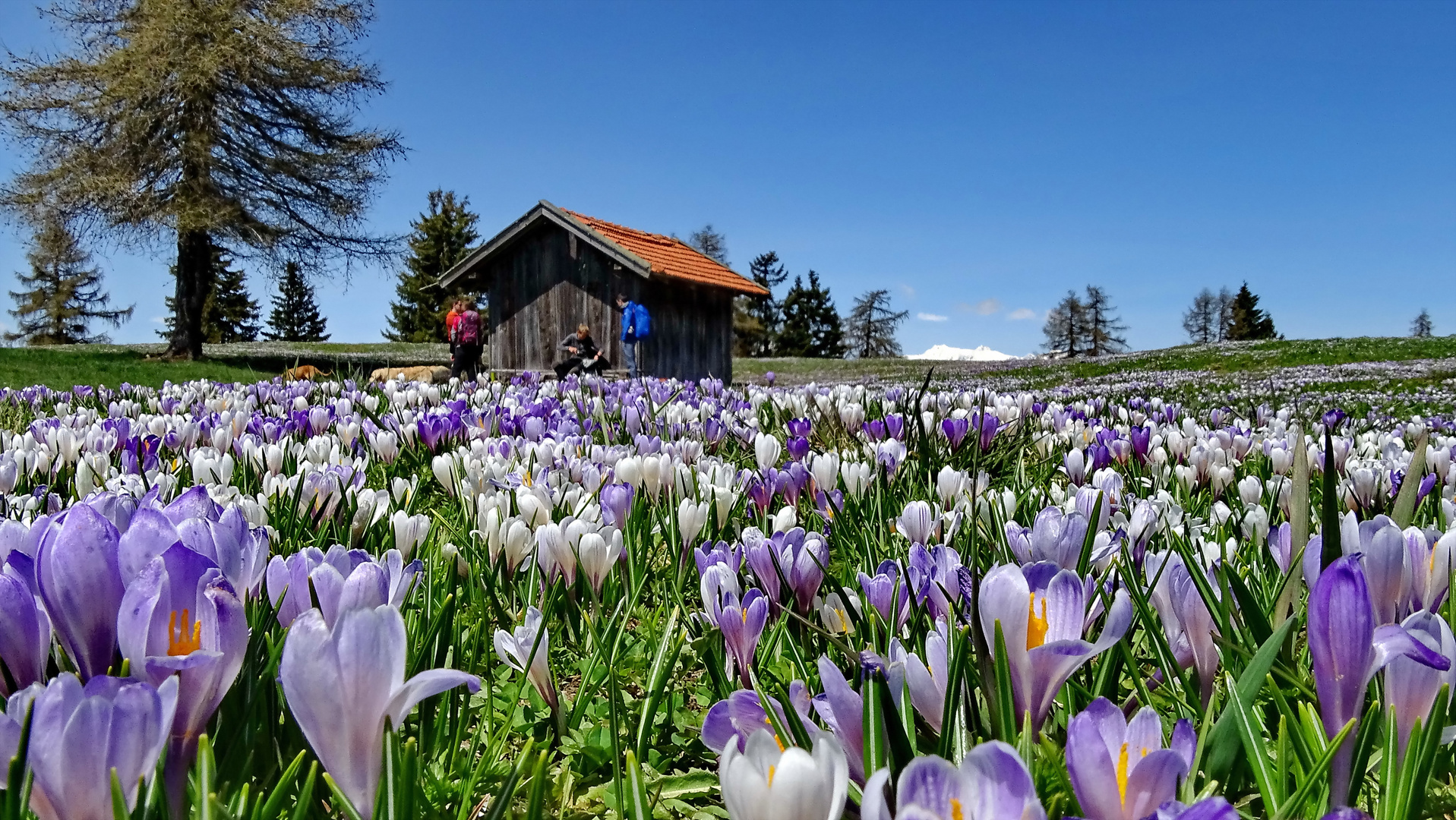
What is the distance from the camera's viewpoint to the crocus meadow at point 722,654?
2.21 ft

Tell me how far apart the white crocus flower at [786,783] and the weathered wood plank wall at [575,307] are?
57.4 ft

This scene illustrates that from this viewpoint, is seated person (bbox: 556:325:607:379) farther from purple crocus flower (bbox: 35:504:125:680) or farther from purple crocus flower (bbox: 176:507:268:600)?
purple crocus flower (bbox: 35:504:125:680)

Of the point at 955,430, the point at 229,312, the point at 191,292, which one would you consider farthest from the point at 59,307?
the point at 955,430

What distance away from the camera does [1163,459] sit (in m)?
2.87

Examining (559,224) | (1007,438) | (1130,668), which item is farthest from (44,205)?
(1130,668)

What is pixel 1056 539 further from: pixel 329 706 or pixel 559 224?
pixel 559 224

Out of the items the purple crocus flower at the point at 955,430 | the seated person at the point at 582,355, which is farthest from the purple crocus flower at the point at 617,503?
the seated person at the point at 582,355

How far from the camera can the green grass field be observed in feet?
60.1

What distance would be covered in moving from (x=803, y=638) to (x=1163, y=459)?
204cm

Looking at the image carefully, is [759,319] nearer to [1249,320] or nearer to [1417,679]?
[1249,320]

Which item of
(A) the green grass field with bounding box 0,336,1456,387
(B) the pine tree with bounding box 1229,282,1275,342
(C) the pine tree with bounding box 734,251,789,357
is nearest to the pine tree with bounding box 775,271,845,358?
(C) the pine tree with bounding box 734,251,789,357

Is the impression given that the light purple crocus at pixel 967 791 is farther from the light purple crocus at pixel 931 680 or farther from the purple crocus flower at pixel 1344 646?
the purple crocus flower at pixel 1344 646

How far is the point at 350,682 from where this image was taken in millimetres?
698

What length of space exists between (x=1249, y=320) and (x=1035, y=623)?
84.2 m
